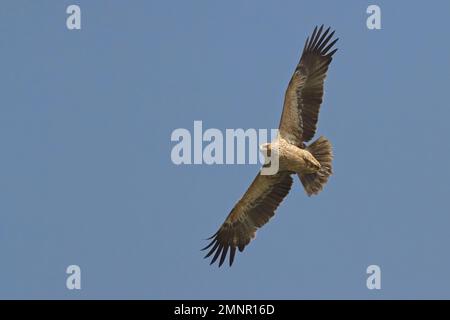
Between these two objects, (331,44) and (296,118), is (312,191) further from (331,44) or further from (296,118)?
(331,44)

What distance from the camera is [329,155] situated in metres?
16.3

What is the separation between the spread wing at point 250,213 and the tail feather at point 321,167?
0.46 meters

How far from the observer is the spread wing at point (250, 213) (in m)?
16.8

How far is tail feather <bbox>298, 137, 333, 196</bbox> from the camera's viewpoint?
16.4 meters

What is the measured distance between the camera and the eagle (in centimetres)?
1633

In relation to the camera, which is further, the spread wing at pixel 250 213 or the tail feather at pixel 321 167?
the spread wing at pixel 250 213

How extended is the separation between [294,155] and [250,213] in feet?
4.80

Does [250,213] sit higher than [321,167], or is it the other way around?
[321,167]

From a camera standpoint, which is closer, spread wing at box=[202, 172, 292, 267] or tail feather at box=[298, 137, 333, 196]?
tail feather at box=[298, 137, 333, 196]

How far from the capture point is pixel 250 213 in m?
17.0

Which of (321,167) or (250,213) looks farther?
(250,213)

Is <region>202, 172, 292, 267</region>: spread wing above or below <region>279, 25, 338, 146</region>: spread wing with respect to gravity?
below

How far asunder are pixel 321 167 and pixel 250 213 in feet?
4.95
